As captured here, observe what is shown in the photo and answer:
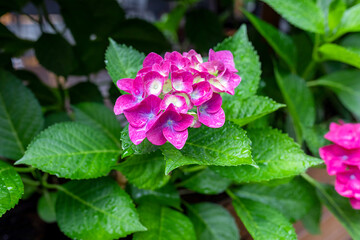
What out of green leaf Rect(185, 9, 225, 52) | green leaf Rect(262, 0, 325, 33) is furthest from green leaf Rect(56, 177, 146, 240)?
green leaf Rect(185, 9, 225, 52)

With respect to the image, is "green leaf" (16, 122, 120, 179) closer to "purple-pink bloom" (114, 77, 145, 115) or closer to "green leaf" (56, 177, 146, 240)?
"green leaf" (56, 177, 146, 240)

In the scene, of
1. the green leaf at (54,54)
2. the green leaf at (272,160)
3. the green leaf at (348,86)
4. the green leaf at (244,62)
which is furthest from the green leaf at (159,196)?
the green leaf at (348,86)

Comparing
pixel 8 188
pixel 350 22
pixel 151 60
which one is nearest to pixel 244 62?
pixel 151 60

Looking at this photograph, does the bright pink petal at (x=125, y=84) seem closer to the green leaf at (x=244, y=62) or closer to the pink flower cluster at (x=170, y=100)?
the pink flower cluster at (x=170, y=100)

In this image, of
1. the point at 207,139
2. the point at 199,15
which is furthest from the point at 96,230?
the point at 199,15

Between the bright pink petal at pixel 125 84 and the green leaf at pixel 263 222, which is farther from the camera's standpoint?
the green leaf at pixel 263 222

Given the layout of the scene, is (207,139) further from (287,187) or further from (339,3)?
(339,3)
